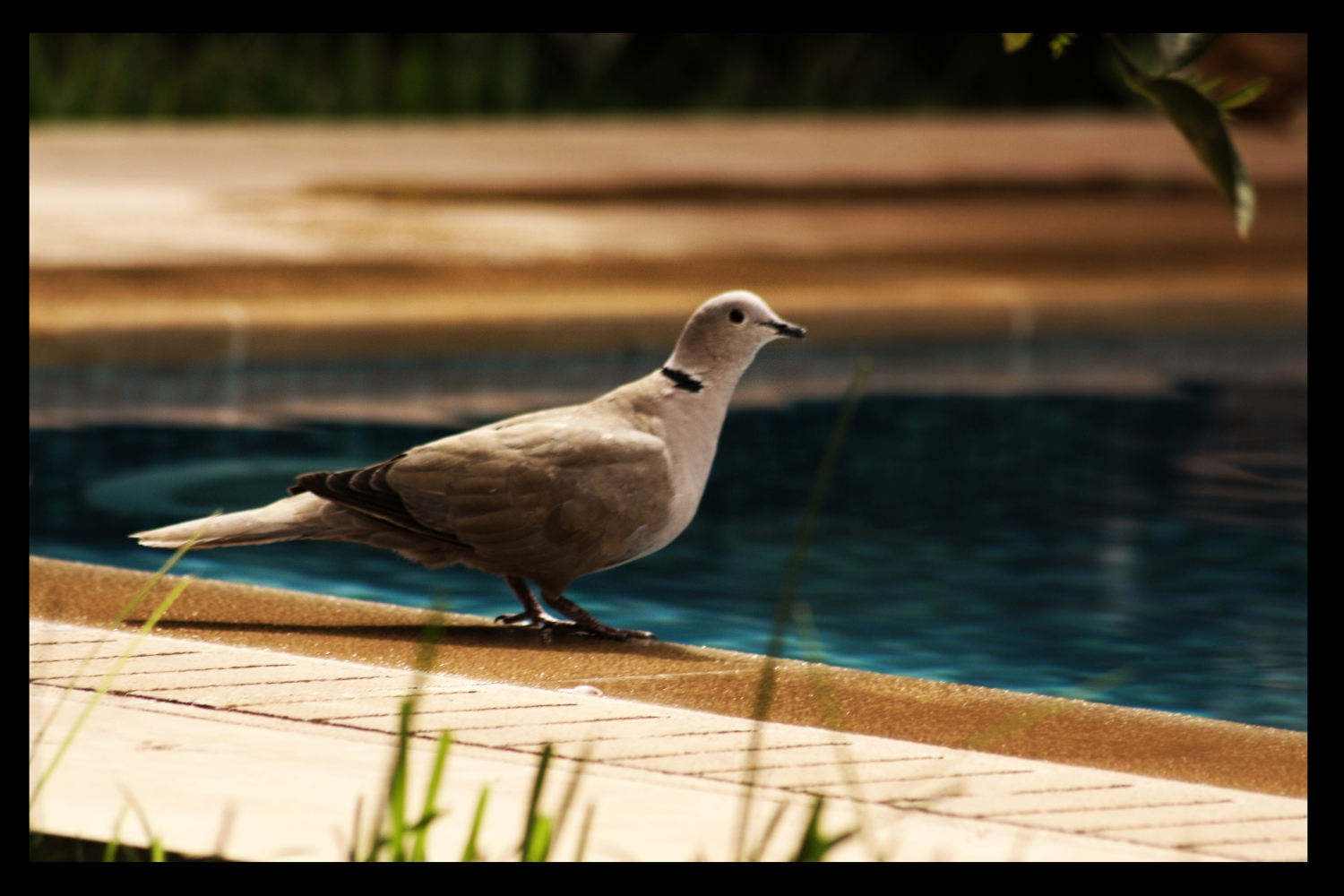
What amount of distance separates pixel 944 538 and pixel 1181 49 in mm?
4366

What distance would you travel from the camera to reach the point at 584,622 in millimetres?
5371

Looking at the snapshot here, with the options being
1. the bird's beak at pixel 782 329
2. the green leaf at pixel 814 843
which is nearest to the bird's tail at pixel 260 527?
the bird's beak at pixel 782 329

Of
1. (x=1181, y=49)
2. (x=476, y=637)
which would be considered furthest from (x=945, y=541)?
(x=1181, y=49)

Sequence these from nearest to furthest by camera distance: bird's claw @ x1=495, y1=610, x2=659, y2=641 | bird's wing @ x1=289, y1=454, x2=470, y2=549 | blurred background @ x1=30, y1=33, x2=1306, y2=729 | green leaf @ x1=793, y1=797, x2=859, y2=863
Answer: green leaf @ x1=793, y1=797, x2=859, y2=863 → bird's wing @ x1=289, y1=454, x2=470, y2=549 → bird's claw @ x1=495, y1=610, x2=659, y2=641 → blurred background @ x1=30, y1=33, x2=1306, y2=729

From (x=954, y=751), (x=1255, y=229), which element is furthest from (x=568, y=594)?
(x=1255, y=229)

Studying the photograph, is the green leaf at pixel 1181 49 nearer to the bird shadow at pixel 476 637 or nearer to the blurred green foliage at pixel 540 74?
the bird shadow at pixel 476 637

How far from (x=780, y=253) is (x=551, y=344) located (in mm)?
1989

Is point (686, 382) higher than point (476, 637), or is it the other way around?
point (686, 382)

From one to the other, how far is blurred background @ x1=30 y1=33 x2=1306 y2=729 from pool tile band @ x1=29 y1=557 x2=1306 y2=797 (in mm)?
1150

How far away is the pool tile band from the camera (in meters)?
4.40

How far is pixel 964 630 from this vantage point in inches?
261

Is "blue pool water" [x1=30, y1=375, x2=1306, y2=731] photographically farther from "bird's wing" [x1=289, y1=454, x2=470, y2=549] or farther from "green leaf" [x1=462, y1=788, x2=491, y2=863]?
"green leaf" [x1=462, y1=788, x2=491, y2=863]

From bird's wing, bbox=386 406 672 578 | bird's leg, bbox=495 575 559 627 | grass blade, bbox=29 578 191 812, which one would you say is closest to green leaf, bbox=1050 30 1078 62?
bird's wing, bbox=386 406 672 578

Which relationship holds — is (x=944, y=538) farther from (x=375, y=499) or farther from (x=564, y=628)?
(x=375, y=499)
